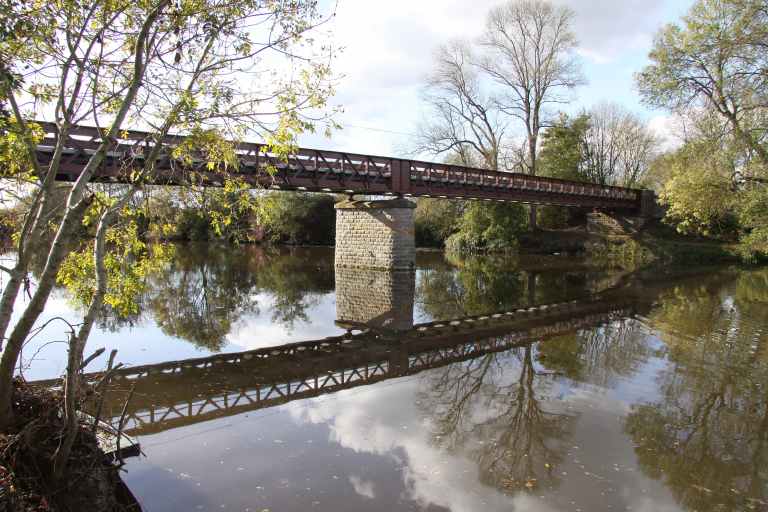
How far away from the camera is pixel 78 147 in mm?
12938

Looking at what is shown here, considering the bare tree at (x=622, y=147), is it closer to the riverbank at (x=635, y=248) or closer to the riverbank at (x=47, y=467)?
the riverbank at (x=635, y=248)

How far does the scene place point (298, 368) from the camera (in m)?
8.34

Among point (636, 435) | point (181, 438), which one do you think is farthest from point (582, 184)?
point (181, 438)

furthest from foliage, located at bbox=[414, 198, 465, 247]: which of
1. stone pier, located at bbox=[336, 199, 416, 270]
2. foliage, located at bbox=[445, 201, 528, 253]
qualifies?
stone pier, located at bbox=[336, 199, 416, 270]

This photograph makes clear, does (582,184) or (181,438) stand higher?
(582,184)

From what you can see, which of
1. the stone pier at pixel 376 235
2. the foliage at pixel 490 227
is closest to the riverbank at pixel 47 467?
the stone pier at pixel 376 235

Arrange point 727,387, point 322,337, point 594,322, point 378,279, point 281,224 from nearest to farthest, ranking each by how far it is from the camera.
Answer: point 727,387 → point 322,337 → point 594,322 → point 378,279 → point 281,224

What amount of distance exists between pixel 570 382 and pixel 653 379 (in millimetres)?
1289

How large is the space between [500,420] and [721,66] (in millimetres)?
17444

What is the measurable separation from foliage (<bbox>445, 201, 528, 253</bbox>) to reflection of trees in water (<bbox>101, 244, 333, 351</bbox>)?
12794mm

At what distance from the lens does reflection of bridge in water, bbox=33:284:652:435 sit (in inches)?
257

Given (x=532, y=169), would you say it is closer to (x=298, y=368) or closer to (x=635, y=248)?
(x=635, y=248)

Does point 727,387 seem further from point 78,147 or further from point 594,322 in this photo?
point 78,147

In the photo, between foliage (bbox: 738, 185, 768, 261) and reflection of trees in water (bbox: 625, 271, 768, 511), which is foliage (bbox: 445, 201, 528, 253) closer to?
foliage (bbox: 738, 185, 768, 261)
